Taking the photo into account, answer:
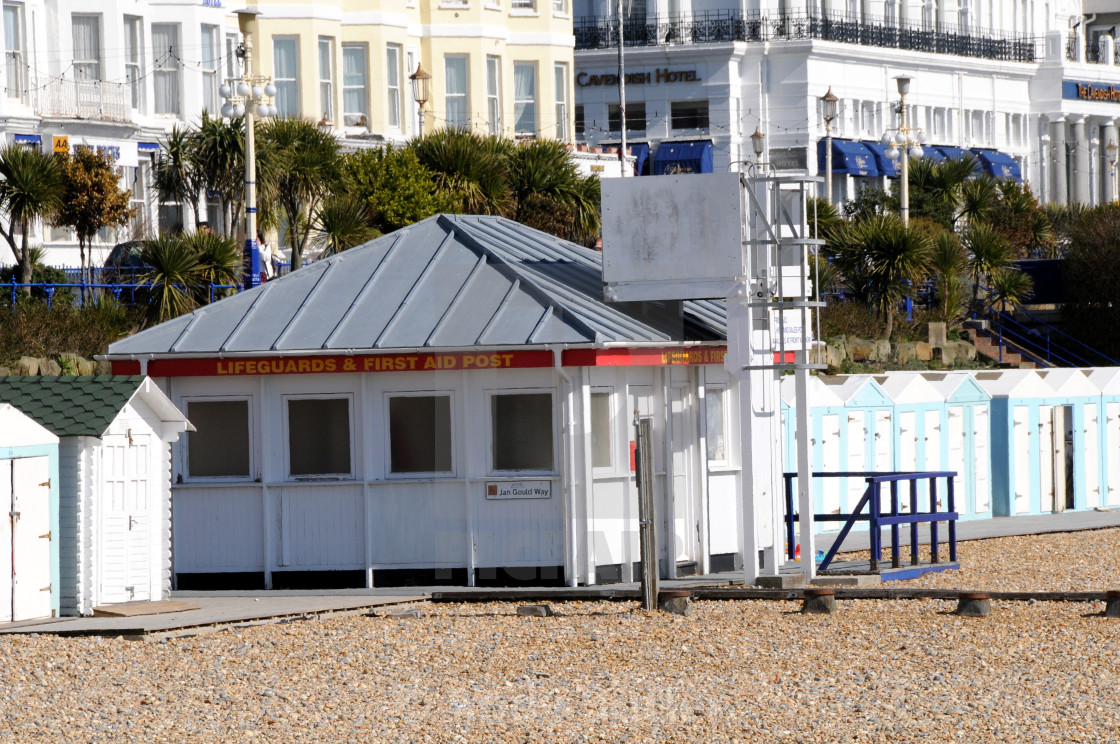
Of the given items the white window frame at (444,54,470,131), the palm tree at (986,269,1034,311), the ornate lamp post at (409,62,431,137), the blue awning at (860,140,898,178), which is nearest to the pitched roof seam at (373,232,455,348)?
the ornate lamp post at (409,62,431,137)

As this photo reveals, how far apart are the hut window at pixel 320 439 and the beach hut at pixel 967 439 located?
9879mm

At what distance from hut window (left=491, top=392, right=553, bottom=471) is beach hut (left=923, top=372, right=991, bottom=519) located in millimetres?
9001

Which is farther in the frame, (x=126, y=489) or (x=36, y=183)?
(x=36, y=183)

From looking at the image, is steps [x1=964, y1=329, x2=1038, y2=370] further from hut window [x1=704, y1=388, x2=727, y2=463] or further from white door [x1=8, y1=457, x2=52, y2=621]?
white door [x1=8, y1=457, x2=52, y2=621]

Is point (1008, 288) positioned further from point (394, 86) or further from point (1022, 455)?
point (1022, 455)

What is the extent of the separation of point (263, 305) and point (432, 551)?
304cm

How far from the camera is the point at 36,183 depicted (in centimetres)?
2888

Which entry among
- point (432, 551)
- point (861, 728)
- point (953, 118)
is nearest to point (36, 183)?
point (432, 551)

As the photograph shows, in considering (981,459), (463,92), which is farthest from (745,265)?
(463,92)

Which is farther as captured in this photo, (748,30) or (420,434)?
(748,30)

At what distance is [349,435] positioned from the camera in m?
18.4

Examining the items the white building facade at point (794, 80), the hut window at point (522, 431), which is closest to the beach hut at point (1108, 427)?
the hut window at point (522, 431)

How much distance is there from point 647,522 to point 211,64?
84.7ft

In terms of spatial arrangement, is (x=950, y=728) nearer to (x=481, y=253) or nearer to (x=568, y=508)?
(x=568, y=508)
